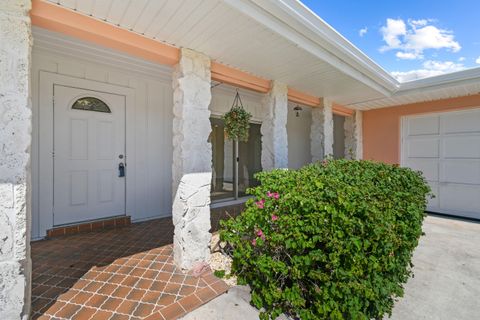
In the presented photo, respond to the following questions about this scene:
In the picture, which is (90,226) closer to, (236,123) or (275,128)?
(236,123)

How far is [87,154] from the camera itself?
3.68 metres

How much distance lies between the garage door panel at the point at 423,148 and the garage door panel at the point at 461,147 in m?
0.17

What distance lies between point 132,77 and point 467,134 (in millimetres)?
6817

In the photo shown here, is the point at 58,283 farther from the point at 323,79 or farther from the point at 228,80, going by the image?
the point at 323,79

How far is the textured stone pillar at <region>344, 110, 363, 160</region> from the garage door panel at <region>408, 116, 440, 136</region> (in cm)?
110

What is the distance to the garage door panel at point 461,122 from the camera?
4672 millimetres

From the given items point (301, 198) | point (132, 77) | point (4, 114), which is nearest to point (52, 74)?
point (132, 77)

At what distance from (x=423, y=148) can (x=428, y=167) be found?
17.9 inches

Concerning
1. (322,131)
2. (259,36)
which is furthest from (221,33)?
(322,131)

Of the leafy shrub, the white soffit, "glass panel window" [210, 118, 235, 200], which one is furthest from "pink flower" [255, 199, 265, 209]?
"glass panel window" [210, 118, 235, 200]

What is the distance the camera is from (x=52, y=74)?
131 inches

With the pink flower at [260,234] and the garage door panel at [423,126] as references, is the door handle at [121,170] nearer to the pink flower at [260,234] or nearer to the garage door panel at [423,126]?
the pink flower at [260,234]

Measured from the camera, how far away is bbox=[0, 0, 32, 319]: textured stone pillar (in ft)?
5.03

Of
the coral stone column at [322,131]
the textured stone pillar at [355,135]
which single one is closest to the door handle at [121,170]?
the coral stone column at [322,131]
